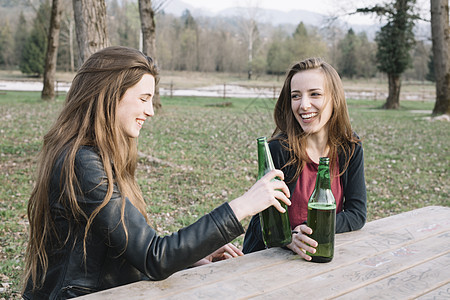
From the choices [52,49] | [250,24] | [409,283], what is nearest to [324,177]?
[409,283]

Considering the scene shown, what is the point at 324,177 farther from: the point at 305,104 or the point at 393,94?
the point at 393,94

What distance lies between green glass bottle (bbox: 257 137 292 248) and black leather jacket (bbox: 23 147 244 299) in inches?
13.8

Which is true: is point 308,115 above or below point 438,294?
above

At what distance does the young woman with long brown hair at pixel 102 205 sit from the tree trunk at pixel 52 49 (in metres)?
16.5

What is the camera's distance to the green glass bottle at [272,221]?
186 centimetres

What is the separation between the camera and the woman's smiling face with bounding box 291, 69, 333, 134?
2.33 meters

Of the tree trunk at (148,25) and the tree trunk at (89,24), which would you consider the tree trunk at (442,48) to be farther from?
the tree trunk at (89,24)

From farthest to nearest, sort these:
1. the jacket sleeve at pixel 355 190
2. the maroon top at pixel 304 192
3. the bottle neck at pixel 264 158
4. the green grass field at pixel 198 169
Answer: the green grass field at pixel 198 169 < the maroon top at pixel 304 192 < the jacket sleeve at pixel 355 190 < the bottle neck at pixel 264 158

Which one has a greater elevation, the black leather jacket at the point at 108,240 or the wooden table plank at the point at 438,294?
the black leather jacket at the point at 108,240

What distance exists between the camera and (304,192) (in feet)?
7.89

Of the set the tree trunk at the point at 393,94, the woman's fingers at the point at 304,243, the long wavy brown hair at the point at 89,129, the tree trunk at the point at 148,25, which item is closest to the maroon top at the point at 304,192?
the woman's fingers at the point at 304,243

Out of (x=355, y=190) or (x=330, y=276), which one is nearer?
(x=330, y=276)

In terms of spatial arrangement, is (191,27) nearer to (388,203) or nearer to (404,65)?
(404,65)

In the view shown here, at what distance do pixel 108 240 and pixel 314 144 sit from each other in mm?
1431
